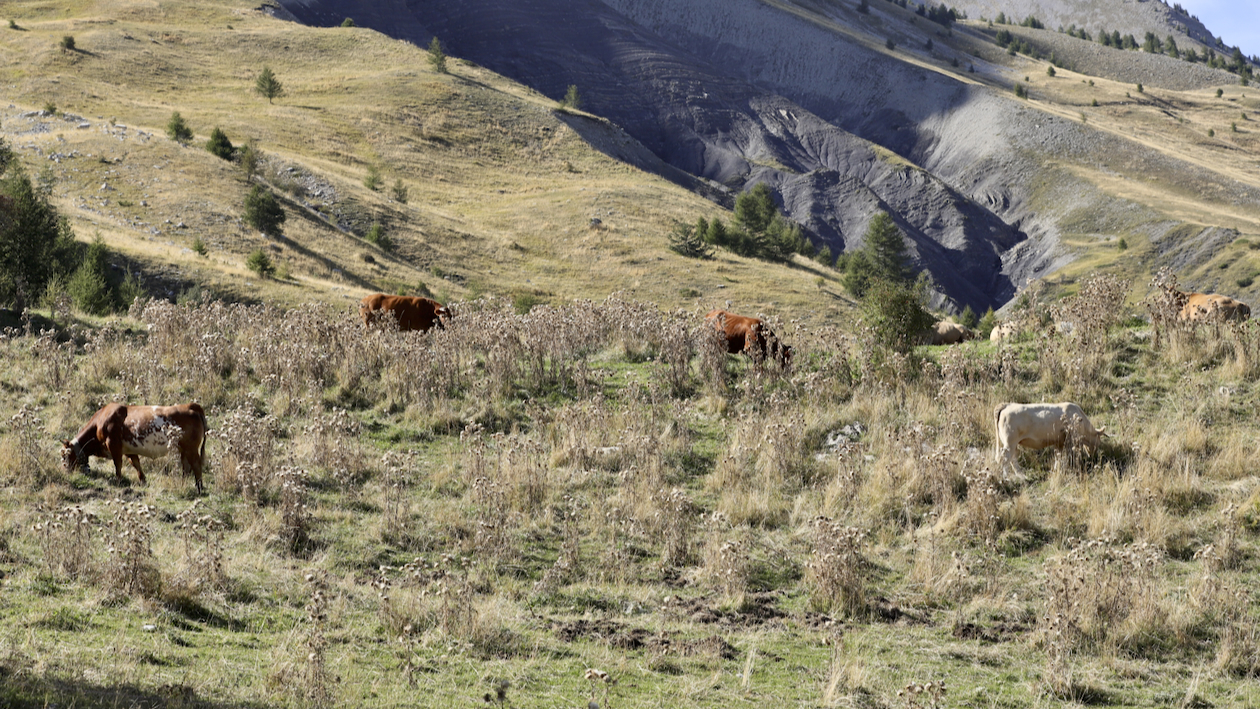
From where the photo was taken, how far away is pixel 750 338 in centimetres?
1539

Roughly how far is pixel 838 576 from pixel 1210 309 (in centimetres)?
1045

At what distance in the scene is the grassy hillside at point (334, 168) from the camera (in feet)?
159

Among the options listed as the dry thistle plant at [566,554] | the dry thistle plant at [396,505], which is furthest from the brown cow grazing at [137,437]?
the dry thistle plant at [566,554]

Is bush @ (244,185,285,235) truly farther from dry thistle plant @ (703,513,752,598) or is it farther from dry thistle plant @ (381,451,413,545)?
dry thistle plant @ (703,513,752,598)

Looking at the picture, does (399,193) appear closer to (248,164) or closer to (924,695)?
(248,164)

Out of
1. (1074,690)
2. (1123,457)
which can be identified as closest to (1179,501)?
(1123,457)

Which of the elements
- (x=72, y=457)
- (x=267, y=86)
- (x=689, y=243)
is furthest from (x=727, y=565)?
(x=267, y=86)

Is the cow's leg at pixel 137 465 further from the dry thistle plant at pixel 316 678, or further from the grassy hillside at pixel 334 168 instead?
the grassy hillside at pixel 334 168

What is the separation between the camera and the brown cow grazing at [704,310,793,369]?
49.9 feet

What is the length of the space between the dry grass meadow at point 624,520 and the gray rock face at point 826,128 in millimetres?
91857

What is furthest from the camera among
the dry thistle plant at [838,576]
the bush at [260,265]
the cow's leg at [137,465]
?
the bush at [260,265]

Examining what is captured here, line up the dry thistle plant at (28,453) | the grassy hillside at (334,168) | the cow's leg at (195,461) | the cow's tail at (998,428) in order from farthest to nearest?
the grassy hillside at (334,168), the cow's tail at (998,428), the cow's leg at (195,461), the dry thistle plant at (28,453)

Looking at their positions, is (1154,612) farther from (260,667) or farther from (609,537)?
(260,667)

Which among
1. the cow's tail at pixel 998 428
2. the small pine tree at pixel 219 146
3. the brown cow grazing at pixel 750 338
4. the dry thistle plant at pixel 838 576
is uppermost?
the cow's tail at pixel 998 428
